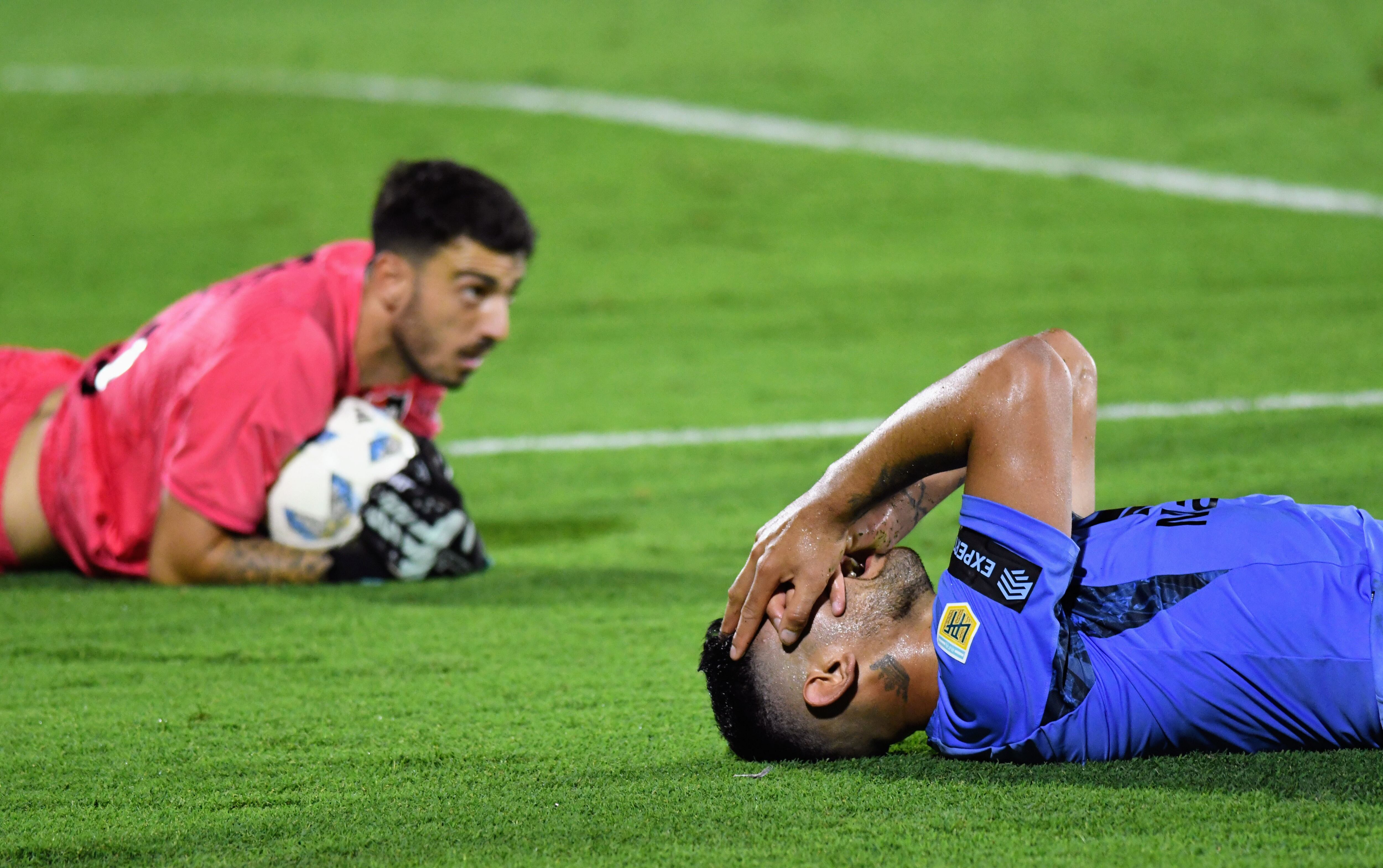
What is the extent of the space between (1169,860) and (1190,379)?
13.7 feet

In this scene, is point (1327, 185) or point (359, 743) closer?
point (359, 743)

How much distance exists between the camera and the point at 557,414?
6.50 m

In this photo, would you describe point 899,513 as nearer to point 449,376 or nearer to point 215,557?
point 449,376

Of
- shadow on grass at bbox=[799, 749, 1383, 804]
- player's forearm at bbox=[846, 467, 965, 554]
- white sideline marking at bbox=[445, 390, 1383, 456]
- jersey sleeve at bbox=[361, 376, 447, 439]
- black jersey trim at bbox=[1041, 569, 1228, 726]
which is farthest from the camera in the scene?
white sideline marking at bbox=[445, 390, 1383, 456]

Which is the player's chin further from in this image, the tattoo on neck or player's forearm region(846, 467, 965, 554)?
the tattoo on neck

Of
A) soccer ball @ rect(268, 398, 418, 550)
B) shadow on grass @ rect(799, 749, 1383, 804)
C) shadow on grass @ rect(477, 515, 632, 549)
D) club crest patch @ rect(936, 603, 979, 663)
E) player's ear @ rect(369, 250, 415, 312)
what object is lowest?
shadow on grass @ rect(477, 515, 632, 549)

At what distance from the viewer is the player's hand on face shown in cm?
296

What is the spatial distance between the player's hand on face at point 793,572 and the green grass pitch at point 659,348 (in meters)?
A: 0.28

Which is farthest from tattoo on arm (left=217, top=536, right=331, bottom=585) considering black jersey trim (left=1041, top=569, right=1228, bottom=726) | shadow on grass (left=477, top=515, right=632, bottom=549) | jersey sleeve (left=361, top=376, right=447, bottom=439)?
black jersey trim (left=1041, top=569, right=1228, bottom=726)

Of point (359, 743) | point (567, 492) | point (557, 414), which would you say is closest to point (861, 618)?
point (359, 743)

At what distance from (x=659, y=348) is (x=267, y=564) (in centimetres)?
338

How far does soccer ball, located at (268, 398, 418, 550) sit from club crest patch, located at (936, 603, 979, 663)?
208 centimetres

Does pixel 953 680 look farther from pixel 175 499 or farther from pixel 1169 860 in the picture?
pixel 175 499

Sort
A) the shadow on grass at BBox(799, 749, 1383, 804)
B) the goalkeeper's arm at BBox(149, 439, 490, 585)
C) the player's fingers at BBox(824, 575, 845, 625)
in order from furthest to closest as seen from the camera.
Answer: the goalkeeper's arm at BBox(149, 439, 490, 585), the player's fingers at BBox(824, 575, 845, 625), the shadow on grass at BBox(799, 749, 1383, 804)
